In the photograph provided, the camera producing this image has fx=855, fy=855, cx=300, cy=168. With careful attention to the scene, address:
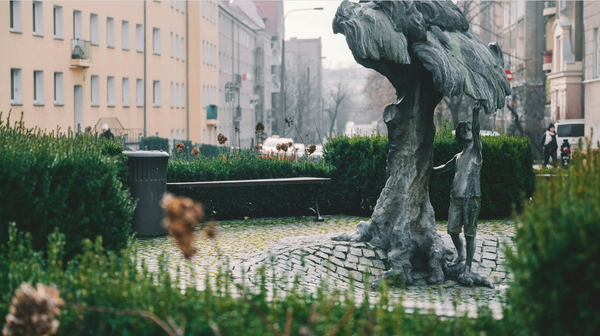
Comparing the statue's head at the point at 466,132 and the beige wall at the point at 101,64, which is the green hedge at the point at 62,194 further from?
the beige wall at the point at 101,64

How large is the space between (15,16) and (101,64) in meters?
10.0

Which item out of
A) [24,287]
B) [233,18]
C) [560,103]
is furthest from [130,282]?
[233,18]

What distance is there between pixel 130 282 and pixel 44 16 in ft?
122

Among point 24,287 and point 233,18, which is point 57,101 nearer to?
point 24,287

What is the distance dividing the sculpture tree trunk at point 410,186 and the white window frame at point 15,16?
30.3 m

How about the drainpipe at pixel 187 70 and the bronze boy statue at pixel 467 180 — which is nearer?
the bronze boy statue at pixel 467 180

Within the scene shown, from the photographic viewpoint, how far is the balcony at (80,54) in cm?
4281

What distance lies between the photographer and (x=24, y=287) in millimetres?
4125

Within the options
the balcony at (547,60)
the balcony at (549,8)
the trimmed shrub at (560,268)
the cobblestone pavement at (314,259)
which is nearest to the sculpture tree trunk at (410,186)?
the cobblestone pavement at (314,259)

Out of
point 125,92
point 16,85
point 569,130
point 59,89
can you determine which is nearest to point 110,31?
point 125,92

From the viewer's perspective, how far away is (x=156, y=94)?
57.0m

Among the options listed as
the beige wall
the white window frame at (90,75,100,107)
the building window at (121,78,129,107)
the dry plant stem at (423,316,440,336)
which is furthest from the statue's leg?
the building window at (121,78,129,107)

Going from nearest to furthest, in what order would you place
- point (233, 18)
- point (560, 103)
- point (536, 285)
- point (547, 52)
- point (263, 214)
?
1. point (536, 285)
2. point (263, 214)
3. point (560, 103)
4. point (547, 52)
5. point (233, 18)

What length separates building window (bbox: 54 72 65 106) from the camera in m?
41.8
